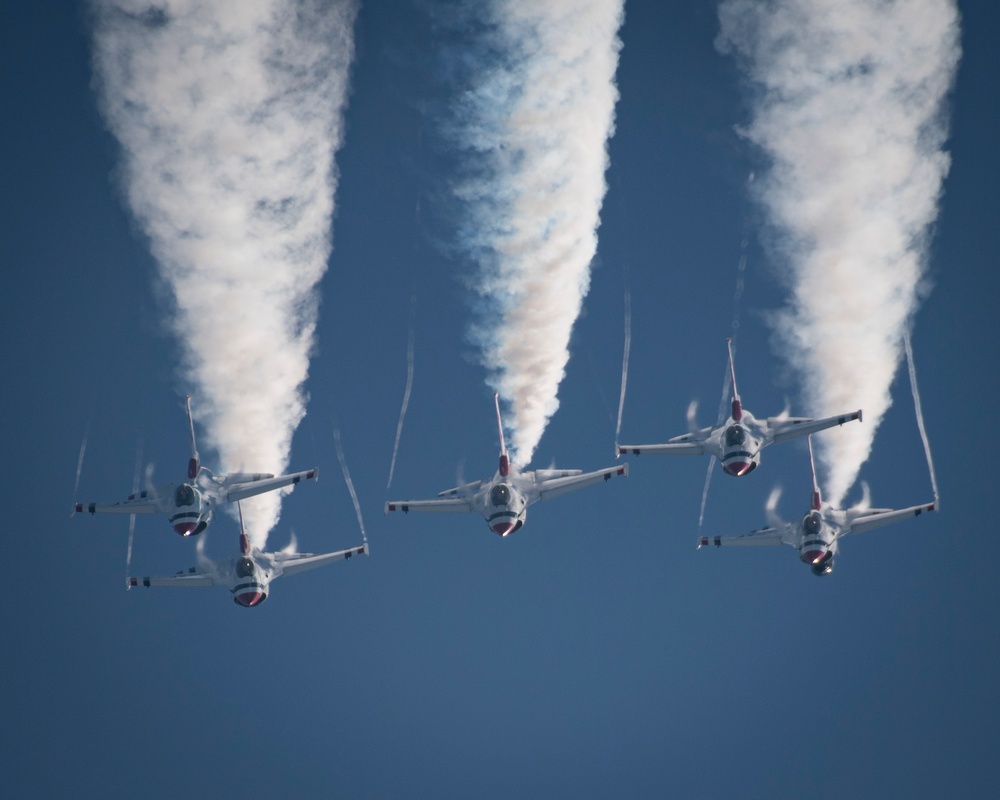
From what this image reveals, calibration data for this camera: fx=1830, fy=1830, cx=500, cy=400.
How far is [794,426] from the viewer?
243 feet

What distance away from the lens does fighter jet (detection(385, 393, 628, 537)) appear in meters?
73.1

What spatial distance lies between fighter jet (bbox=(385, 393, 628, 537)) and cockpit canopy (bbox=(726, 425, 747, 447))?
170 inches

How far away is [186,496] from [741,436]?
888 inches

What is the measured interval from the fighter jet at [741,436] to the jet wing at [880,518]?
5.17 m

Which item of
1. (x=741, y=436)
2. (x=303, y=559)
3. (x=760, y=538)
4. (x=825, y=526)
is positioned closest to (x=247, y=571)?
(x=303, y=559)

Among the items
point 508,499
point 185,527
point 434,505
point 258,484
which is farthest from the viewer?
point 434,505

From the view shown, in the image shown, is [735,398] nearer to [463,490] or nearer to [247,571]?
[463,490]

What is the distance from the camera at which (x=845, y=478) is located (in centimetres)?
7844

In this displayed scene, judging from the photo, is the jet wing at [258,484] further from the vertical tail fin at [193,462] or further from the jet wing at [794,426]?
the jet wing at [794,426]

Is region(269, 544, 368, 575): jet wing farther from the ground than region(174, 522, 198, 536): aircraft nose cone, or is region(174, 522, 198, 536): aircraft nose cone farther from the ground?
region(269, 544, 368, 575): jet wing

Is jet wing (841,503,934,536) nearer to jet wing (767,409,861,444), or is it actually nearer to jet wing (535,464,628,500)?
jet wing (767,409,861,444)

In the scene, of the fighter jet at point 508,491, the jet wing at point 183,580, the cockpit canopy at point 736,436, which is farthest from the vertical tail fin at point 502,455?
the jet wing at point 183,580

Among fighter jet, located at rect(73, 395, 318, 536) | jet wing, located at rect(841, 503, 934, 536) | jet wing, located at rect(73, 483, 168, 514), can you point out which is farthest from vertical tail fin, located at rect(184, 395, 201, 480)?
jet wing, located at rect(841, 503, 934, 536)

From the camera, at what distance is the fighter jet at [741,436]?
2889 inches
